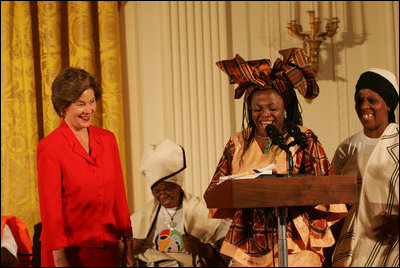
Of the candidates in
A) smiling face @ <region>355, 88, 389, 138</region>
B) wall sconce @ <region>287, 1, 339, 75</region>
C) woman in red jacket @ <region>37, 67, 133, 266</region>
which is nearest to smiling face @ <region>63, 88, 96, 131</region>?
woman in red jacket @ <region>37, 67, 133, 266</region>

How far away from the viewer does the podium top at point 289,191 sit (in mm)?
2486

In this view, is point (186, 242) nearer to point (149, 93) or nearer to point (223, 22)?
point (149, 93)

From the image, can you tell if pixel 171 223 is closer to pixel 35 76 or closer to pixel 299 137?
pixel 35 76

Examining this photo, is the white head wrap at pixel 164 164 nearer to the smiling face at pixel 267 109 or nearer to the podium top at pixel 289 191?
the smiling face at pixel 267 109

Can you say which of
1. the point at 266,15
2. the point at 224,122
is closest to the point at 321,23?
the point at 266,15

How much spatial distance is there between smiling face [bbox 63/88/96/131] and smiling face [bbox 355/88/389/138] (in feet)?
5.26

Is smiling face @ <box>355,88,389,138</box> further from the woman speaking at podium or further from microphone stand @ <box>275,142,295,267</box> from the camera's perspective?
microphone stand @ <box>275,142,295,267</box>

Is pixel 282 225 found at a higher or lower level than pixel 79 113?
lower

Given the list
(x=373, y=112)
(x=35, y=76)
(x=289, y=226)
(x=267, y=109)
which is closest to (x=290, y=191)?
(x=289, y=226)

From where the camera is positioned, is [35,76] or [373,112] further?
[35,76]

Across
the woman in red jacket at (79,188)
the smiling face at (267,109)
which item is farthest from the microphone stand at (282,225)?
the woman in red jacket at (79,188)

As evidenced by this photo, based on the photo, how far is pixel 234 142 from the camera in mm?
3328

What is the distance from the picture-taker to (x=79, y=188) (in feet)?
9.77

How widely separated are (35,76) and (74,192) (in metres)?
2.18
